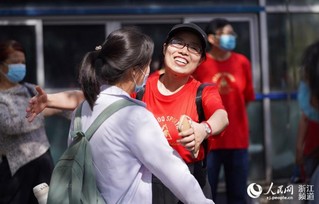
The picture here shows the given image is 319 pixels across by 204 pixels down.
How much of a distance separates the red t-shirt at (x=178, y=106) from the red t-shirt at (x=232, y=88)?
2.57m

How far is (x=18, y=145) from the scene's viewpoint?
18.1ft

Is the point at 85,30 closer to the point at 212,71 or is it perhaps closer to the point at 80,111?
the point at 212,71

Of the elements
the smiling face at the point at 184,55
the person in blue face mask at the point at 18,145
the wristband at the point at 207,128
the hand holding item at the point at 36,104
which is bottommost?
the person in blue face mask at the point at 18,145

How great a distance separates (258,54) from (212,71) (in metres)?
1.25

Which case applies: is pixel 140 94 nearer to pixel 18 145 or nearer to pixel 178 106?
pixel 178 106

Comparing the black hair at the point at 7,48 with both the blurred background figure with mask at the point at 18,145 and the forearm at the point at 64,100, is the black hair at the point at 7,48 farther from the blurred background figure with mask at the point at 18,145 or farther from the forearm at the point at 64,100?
the forearm at the point at 64,100

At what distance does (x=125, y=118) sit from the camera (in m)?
3.06

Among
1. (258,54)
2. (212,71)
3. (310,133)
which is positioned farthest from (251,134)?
(310,133)

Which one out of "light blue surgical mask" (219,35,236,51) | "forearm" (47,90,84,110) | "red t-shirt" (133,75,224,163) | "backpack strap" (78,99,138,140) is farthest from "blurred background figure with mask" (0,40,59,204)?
"backpack strap" (78,99,138,140)

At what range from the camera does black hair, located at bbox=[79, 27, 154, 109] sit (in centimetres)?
319

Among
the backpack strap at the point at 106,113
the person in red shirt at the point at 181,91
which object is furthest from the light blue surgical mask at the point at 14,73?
the backpack strap at the point at 106,113

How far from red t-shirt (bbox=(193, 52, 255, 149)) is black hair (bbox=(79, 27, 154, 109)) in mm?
3239

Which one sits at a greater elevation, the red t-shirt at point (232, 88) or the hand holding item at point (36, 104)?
the hand holding item at point (36, 104)

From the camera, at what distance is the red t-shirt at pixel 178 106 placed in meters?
3.75
